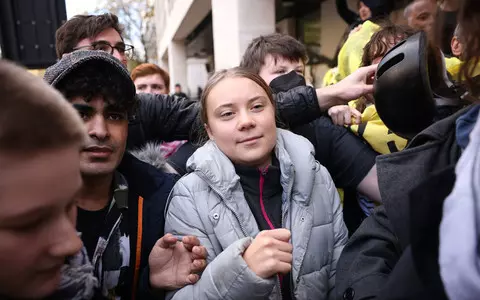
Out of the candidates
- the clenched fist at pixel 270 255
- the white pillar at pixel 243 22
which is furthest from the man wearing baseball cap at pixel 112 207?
the white pillar at pixel 243 22

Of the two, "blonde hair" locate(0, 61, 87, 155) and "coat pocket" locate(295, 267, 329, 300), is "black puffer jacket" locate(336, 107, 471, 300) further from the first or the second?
"blonde hair" locate(0, 61, 87, 155)

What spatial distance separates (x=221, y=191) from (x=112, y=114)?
1.53ft

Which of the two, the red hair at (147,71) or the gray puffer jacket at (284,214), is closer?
the gray puffer jacket at (284,214)

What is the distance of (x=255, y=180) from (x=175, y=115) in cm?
79

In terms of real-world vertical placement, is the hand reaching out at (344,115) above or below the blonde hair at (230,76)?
below

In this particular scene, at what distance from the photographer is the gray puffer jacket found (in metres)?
1.34

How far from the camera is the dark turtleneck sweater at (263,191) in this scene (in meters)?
1.44

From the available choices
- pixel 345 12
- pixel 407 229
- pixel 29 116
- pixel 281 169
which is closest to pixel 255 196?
pixel 281 169

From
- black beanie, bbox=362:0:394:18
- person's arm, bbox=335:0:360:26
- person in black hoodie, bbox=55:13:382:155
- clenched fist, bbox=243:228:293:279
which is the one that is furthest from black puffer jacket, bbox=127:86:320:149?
person's arm, bbox=335:0:360:26

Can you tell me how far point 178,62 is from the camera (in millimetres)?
18312

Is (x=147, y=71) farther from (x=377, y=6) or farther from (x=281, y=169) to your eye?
(x=281, y=169)

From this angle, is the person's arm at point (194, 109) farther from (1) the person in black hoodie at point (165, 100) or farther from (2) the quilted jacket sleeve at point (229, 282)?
(2) the quilted jacket sleeve at point (229, 282)

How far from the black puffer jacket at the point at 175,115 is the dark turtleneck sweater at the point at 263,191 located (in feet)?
1.39

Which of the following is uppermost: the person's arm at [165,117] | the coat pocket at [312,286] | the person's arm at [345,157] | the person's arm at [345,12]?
the person's arm at [345,12]
